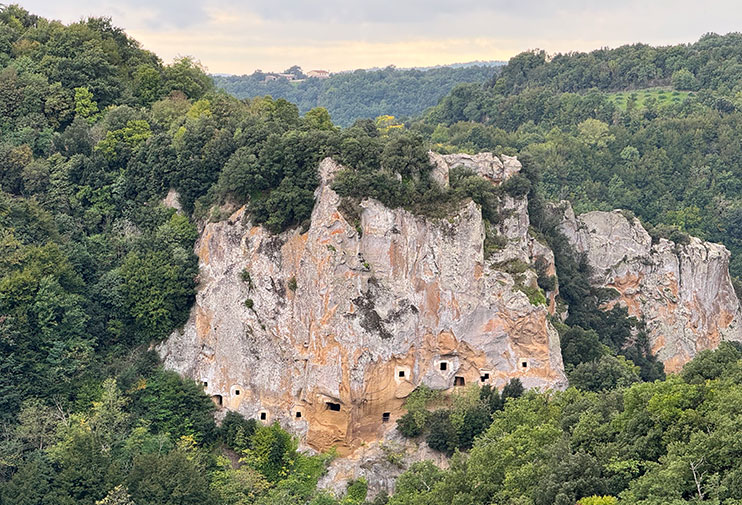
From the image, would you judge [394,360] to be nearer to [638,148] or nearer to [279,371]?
[279,371]

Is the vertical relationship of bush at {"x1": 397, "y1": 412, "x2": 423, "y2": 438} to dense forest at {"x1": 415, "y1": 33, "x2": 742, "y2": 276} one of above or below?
below

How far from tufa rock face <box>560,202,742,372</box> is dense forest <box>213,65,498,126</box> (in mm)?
107864

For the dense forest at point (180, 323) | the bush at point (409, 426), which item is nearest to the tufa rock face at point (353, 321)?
the bush at point (409, 426)

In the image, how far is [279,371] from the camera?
154 ft

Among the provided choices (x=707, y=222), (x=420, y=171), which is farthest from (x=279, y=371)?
(x=707, y=222)

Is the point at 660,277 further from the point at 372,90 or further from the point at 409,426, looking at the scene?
the point at 372,90

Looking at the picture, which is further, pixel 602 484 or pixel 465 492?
pixel 465 492

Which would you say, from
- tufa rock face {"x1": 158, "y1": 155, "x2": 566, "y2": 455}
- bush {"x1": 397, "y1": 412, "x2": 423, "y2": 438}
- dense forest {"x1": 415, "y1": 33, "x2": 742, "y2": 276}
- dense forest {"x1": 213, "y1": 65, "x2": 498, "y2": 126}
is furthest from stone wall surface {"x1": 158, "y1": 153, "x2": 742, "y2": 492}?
dense forest {"x1": 213, "y1": 65, "x2": 498, "y2": 126}

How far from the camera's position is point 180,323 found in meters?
48.4

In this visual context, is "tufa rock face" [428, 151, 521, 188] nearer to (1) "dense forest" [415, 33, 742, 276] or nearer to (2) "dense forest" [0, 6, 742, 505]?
(2) "dense forest" [0, 6, 742, 505]

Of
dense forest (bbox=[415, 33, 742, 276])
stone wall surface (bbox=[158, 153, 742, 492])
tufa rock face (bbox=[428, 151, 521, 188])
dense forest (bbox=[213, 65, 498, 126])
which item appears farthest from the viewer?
dense forest (bbox=[213, 65, 498, 126])

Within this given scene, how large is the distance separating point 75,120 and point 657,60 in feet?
256

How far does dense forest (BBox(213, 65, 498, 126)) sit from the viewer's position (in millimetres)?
175500

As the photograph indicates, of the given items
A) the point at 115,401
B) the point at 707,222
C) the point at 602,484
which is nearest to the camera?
the point at 602,484
